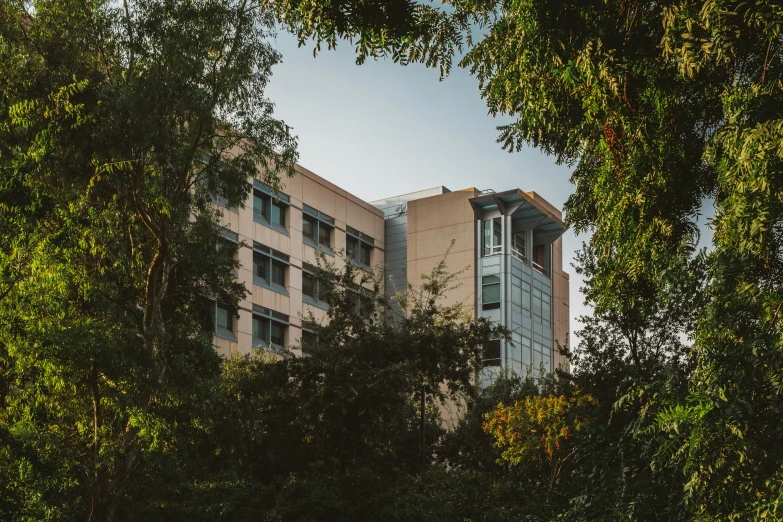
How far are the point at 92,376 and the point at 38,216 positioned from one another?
562cm

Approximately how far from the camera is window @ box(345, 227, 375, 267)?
5731cm

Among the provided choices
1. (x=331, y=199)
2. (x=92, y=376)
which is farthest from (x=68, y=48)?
(x=331, y=199)

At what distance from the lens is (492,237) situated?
58.8 m

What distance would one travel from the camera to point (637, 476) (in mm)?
9195

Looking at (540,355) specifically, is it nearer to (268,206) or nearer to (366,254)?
(366,254)

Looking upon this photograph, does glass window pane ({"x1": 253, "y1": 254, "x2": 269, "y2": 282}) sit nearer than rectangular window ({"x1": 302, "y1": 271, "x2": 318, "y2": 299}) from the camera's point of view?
Yes

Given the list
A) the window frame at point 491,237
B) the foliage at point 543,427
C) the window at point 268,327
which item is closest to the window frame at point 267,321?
the window at point 268,327

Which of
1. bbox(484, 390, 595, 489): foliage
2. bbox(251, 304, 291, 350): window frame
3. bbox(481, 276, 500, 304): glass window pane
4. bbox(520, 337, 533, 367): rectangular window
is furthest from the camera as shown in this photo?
bbox(481, 276, 500, 304): glass window pane

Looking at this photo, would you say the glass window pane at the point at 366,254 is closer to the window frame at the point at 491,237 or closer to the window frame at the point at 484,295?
the window frame at the point at 491,237

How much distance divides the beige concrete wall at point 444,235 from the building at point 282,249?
4853 mm

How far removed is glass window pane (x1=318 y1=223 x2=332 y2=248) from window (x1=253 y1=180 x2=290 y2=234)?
11.8ft

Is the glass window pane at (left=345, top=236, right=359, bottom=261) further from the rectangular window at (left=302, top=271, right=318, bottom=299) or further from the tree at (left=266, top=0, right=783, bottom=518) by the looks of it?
the tree at (left=266, top=0, right=783, bottom=518)

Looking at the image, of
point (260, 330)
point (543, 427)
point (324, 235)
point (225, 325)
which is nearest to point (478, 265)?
point (324, 235)

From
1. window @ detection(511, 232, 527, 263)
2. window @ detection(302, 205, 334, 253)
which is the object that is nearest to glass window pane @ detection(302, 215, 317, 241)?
window @ detection(302, 205, 334, 253)
